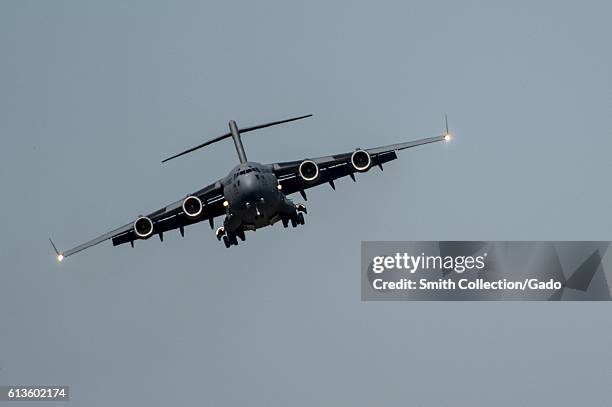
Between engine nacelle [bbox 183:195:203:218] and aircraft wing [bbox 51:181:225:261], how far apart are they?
61.4 inches

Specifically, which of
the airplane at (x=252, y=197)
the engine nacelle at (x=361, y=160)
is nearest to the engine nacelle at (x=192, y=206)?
the airplane at (x=252, y=197)

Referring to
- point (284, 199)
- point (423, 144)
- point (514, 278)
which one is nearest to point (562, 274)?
point (514, 278)

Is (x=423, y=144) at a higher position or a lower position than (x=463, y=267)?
higher

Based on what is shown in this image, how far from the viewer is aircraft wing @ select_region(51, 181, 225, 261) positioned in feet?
226

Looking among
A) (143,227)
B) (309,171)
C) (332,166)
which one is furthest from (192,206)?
(332,166)

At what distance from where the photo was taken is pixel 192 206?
66688mm

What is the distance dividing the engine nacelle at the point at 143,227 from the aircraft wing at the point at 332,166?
646 centimetres

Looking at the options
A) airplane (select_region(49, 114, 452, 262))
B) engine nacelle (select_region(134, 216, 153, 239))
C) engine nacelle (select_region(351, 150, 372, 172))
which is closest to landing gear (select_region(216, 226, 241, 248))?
airplane (select_region(49, 114, 452, 262))

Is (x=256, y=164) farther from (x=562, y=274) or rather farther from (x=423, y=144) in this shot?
(x=562, y=274)

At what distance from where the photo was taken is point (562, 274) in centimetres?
7125

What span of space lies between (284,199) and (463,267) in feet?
34.3

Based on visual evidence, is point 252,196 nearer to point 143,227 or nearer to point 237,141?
point 143,227

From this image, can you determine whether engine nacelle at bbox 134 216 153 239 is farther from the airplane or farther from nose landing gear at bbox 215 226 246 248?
nose landing gear at bbox 215 226 246 248

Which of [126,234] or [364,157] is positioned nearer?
[364,157]
